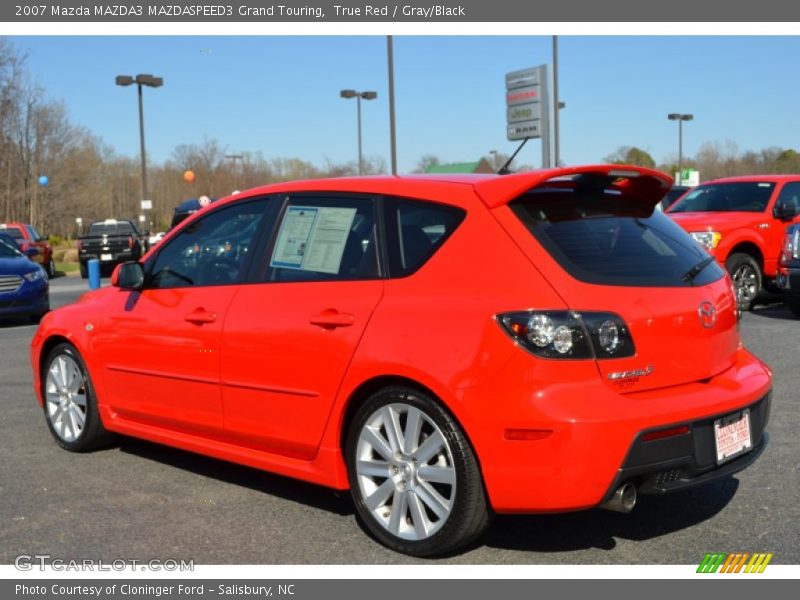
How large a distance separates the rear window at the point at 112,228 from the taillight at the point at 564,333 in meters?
26.9

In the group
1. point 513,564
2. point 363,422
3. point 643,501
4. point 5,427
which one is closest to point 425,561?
point 513,564

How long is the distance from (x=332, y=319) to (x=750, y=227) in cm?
1030

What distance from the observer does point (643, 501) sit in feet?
16.1

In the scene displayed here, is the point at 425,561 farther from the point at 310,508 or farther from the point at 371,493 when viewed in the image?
the point at 310,508

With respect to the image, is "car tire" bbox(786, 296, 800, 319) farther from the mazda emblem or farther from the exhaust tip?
the exhaust tip

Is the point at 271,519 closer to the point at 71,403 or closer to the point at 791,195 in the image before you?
the point at 71,403

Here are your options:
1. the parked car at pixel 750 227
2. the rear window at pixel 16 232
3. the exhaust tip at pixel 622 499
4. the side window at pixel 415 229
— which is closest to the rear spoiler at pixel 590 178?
the side window at pixel 415 229

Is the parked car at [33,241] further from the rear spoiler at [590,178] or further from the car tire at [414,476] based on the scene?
the rear spoiler at [590,178]

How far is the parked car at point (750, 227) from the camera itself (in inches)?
518

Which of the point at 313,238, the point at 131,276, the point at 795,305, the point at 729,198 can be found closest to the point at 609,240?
the point at 313,238

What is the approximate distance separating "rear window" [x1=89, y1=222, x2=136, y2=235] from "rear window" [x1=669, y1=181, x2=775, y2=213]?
1935 cm

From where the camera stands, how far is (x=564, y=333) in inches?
149

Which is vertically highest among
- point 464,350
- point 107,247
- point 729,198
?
point 729,198

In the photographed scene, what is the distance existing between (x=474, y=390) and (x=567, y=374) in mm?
368
